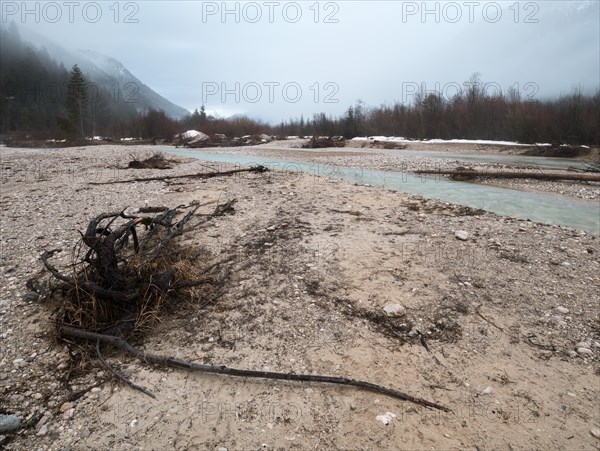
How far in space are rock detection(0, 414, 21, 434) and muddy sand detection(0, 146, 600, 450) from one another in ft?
0.15

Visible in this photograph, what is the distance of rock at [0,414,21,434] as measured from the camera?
2207mm

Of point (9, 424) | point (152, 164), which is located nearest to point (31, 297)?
point (9, 424)

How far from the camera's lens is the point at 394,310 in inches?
137

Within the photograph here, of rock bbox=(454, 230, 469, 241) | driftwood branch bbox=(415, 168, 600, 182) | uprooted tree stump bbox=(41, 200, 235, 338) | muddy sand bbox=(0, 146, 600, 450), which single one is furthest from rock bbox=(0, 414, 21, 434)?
driftwood branch bbox=(415, 168, 600, 182)

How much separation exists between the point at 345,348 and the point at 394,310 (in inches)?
29.5

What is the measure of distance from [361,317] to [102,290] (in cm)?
243

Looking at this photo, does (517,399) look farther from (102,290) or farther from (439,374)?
(102,290)

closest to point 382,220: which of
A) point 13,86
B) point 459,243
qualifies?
point 459,243

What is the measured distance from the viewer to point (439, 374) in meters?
2.75

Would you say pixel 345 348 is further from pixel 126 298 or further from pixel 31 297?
pixel 31 297

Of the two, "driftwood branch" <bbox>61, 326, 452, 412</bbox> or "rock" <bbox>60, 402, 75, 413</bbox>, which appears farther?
"driftwood branch" <bbox>61, 326, 452, 412</bbox>

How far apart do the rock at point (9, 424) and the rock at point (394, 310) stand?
118 inches

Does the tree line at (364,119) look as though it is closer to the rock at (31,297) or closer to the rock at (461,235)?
the rock at (461,235)

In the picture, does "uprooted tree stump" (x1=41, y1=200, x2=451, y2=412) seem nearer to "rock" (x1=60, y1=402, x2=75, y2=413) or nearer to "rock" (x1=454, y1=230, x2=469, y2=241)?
"rock" (x1=60, y1=402, x2=75, y2=413)
